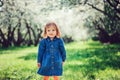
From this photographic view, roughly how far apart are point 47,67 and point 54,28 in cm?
104

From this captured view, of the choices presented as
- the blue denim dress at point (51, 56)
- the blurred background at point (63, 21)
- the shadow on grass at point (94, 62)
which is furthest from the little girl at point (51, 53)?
the shadow on grass at point (94, 62)

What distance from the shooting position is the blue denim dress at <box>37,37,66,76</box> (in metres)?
8.23

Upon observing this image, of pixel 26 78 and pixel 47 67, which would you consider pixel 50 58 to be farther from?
pixel 26 78

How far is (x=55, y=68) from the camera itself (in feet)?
Answer: 27.1

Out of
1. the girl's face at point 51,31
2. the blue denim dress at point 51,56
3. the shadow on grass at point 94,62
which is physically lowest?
the shadow on grass at point 94,62

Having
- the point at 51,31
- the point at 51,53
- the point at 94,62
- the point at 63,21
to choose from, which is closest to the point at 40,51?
the point at 51,53

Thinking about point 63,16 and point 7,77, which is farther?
point 63,16

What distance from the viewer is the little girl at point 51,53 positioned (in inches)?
324

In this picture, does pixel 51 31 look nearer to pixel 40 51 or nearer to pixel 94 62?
pixel 40 51

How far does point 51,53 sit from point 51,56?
9 cm

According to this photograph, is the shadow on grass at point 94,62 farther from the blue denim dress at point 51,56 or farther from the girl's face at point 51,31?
the girl's face at point 51,31

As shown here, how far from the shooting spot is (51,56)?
27.1 ft

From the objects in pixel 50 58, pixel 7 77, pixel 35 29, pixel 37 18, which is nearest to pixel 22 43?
pixel 35 29

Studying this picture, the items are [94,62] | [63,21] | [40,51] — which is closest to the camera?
[40,51]
